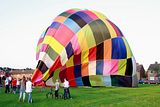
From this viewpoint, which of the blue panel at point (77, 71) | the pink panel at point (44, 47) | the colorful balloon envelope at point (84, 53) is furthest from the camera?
the blue panel at point (77, 71)

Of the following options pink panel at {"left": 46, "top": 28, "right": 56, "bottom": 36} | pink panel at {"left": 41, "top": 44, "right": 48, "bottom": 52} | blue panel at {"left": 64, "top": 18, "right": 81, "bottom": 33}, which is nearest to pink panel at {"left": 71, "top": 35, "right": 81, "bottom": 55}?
blue panel at {"left": 64, "top": 18, "right": 81, "bottom": 33}

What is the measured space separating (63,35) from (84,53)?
2140 millimetres

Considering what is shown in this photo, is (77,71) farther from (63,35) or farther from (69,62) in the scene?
(63,35)

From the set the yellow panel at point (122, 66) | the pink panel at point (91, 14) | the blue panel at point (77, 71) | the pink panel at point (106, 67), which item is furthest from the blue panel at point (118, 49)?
the blue panel at point (77, 71)

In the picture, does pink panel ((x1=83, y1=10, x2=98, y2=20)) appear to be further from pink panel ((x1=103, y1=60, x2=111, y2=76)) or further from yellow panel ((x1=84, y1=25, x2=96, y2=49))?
pink panel ((x1=103, y1=60, x2=111, y2=76))

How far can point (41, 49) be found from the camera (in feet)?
89.3

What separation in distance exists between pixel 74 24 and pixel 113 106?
407 inches

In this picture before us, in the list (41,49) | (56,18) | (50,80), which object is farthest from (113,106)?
(56,18)

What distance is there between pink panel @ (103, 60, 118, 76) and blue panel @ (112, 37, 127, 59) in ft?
1.58

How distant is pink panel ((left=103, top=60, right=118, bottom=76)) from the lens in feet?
91.4

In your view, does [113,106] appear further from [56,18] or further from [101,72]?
[56,18]

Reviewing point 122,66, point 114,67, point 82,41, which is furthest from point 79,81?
point 122,66

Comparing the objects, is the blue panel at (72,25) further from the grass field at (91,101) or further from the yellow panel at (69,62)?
the grass field at (91,101)

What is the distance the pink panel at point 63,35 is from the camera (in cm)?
2673
